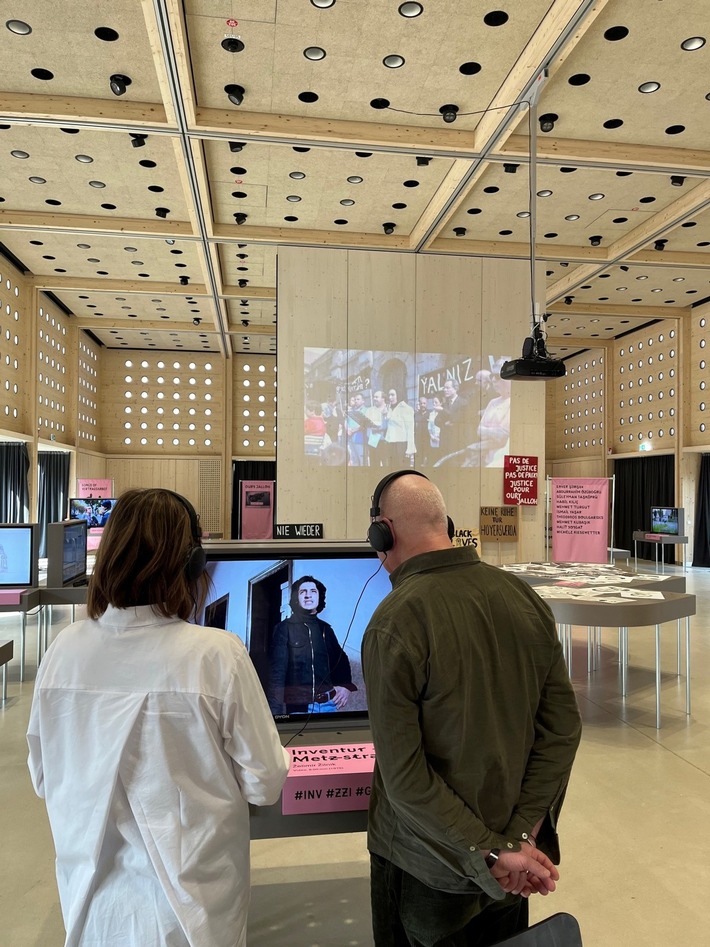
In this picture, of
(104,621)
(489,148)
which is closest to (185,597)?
(104,621)

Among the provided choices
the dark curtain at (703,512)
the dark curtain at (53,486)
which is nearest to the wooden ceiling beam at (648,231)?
the dark curtain at (703,512)

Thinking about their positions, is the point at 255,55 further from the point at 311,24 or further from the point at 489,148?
the point at 489,148

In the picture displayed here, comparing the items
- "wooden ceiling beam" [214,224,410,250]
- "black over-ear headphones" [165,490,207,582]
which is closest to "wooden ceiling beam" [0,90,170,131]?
"wooden ceiling beam" [214,224,410,250]

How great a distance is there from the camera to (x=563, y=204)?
9203 mm

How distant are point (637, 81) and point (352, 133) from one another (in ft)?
9.40

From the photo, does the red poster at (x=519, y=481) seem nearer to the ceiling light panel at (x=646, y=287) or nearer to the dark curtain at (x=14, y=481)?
the ceiling light panel at (x=646, y=287)

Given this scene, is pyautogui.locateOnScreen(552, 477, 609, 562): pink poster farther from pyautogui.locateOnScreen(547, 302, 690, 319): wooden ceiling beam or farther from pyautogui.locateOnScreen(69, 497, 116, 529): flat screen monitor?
pyautogui.locateOnScreen(69, 497, 116, 529): flat screen monitor

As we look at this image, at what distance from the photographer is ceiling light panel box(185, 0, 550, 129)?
5.44m

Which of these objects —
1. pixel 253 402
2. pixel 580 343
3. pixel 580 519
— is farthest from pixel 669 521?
pixel 253 402

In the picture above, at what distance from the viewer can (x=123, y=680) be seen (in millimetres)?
1344

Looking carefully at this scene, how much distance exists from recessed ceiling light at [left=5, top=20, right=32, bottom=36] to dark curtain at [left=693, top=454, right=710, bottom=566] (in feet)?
50.2

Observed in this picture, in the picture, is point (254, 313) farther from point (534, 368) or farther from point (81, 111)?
point (534, 368)

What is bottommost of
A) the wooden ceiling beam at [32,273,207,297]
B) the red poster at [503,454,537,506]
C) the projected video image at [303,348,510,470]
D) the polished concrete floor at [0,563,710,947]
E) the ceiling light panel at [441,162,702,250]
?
the polished concrete floor at [0,563,710,947]

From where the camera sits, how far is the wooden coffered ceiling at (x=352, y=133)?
5547 mm
